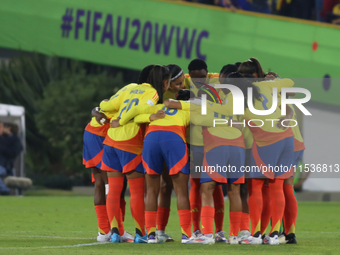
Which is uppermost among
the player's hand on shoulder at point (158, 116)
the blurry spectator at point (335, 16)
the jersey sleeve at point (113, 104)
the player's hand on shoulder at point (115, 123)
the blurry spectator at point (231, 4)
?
the blurry spectator at point (231, 4)

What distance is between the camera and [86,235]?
337 inches

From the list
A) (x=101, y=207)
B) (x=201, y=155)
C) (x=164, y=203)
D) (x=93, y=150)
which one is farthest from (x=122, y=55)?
(x=201, y=155)

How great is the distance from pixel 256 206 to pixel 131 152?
162 cm

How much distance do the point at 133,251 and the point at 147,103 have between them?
181cm

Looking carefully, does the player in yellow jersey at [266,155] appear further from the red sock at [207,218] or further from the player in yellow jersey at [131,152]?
the player in yellow jersey at [131,152]

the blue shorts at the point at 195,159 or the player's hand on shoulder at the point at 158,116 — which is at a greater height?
the player's hand on shoulder at the point at 158,116

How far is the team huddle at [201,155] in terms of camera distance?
7.21 m

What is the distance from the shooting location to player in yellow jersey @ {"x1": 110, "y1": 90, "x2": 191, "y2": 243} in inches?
283

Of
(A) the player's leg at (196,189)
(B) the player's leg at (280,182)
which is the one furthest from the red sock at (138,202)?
(B) the player's leg at (280,182)

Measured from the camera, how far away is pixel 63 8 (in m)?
23.5

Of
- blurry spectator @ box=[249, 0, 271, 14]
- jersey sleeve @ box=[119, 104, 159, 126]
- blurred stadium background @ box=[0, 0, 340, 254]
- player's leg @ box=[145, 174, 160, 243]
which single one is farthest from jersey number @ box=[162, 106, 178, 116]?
blurry spectator @ box=[249, 0, 271, 14]

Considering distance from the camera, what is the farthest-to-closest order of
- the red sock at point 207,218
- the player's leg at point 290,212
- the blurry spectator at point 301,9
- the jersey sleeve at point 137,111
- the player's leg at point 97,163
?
1. the blurry spectator at point 301,9
2. the player's leg at point 97,163
3. the player's leg at point 290,212
4. the jersey sleeve at point 137,111
5. the red sock at point 207,218

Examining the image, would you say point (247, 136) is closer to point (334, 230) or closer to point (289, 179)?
point (289, 179)

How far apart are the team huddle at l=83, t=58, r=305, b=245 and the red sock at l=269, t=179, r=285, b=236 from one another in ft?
0.04
